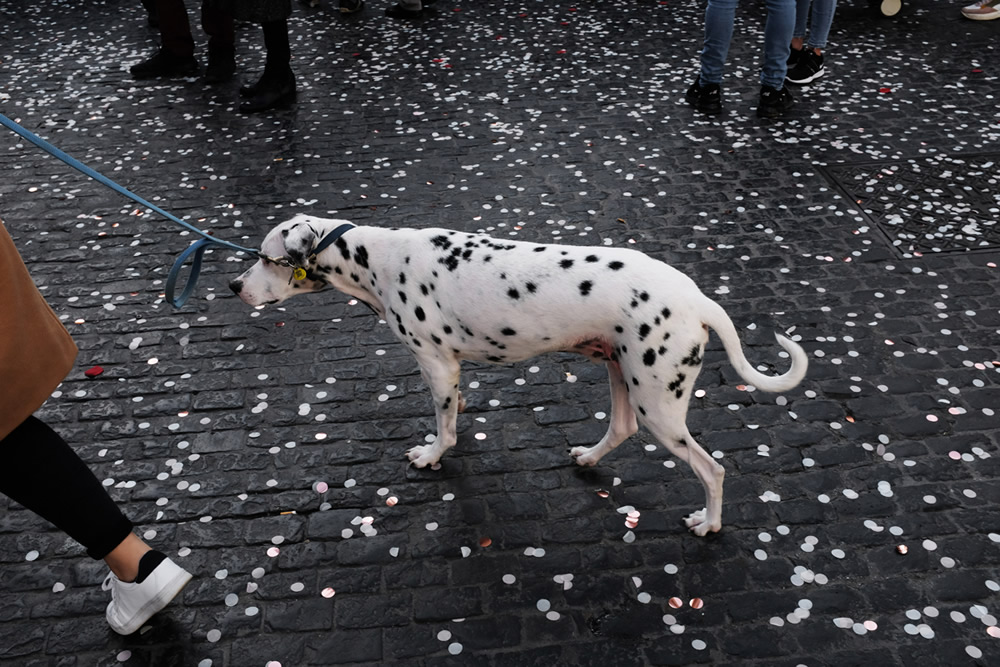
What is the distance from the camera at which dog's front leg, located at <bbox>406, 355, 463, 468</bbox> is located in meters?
3.99

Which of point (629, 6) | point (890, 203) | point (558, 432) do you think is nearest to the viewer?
point (558, 432)

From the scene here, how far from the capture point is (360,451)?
4.52m

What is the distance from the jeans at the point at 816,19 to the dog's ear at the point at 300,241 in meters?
7.02

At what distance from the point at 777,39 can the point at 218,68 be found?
22.1 feet

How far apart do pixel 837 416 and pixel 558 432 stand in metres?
1.69

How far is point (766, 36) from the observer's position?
804 centimetres

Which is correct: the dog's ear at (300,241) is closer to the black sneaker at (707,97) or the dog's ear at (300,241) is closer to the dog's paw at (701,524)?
the dog's paw at (701,524)

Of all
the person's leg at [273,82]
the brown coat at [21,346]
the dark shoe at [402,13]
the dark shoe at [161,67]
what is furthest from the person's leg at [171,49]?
the brown coat at [21,346]

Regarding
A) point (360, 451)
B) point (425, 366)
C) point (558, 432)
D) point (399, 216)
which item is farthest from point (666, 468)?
point (399, 216)

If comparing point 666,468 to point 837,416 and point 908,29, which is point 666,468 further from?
point 908,29

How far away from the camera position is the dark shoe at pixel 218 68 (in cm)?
964

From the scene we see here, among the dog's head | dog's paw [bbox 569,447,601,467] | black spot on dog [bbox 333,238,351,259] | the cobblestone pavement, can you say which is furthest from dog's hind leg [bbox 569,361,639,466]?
the dog's head

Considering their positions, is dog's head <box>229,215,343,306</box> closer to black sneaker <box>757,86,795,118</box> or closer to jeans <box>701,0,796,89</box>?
jeans <box>701,0,796,89</box>

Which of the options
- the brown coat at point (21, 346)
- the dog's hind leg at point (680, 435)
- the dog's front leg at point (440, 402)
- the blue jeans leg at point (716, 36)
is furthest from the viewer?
the blue jeans leg at point (716, 36)
